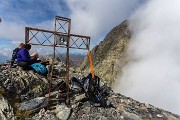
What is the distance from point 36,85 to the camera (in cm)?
1755

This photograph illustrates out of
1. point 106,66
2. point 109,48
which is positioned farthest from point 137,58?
point 106,66

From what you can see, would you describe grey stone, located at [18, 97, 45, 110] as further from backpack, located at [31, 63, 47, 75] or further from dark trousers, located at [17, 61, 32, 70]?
dark trousers, located at [17, 61, 32, 70]

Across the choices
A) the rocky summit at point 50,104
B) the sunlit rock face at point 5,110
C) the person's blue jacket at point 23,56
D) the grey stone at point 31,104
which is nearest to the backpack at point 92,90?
the rocky summit at point 50,104

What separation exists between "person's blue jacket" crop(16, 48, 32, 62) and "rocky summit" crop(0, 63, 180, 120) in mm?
863

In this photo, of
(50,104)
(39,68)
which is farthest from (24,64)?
(50,104)

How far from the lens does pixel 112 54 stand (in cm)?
13225

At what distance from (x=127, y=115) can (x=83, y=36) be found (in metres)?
6.62

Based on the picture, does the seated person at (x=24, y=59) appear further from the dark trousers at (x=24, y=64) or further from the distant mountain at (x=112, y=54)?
the distant mountain at (x=112, y=54)

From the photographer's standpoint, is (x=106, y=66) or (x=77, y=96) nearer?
(x=77, y=96)

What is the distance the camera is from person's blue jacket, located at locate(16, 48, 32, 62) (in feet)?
59.1

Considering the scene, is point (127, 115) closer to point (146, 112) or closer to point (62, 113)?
point (146, 112)

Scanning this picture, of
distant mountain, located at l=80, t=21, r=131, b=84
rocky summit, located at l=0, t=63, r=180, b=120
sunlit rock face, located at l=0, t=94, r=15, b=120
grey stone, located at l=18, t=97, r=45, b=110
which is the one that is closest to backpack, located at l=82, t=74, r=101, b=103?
rocky summit, located at l=0, t=63, r=180, b=120

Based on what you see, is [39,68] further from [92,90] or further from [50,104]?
[92,90]

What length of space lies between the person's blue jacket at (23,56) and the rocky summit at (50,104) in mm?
863
